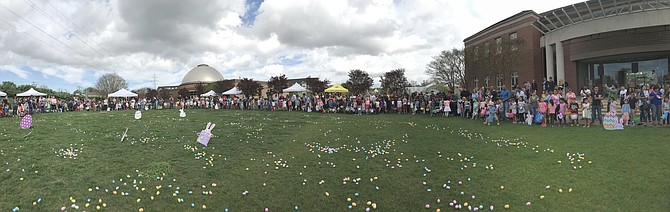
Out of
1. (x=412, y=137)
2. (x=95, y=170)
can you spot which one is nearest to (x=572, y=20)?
(x=412, y=137)

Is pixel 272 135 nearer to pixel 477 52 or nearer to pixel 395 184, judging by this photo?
pixel 395 184

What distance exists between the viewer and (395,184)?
6215 millimetres

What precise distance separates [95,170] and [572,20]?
33.3m

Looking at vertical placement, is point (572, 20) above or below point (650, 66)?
above

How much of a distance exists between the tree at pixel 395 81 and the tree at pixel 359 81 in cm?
233

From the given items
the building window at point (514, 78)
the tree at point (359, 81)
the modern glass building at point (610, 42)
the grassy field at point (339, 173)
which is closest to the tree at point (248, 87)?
the tree at point (359, 81)

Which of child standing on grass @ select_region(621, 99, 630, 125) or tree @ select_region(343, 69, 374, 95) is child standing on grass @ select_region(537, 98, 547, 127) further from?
tree @ select_region(343, 69, 374, 95)

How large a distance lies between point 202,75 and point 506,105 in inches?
4318

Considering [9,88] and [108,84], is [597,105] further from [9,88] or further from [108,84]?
[108,84]

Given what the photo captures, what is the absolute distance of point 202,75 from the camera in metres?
111

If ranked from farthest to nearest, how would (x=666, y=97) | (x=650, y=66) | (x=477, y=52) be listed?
(x=477, y=52) → (x=650, y=66) → (x=666, y=97)

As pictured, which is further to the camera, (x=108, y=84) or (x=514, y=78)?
(x=108, y=84)

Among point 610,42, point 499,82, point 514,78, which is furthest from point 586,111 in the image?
point 499,82

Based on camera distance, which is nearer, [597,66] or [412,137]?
[412,137]
